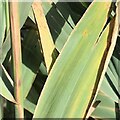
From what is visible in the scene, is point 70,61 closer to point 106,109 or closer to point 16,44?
point 16,44

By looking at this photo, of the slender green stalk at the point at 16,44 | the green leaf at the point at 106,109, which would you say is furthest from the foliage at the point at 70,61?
the green leaf at the point at 106,109

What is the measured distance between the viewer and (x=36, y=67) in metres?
0.71

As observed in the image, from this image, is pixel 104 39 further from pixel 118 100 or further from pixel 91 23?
pixel 118 100

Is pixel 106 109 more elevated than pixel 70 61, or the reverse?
pixel 70 61

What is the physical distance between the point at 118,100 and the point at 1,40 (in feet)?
0.84

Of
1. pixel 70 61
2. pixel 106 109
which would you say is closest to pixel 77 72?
pixel 70 61

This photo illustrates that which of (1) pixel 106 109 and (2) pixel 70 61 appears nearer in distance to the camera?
(2) pixel 70 61

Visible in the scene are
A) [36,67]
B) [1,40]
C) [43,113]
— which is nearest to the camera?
[43,113]

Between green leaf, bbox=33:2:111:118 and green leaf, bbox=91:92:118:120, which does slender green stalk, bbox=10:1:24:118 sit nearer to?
green leaf, bbox=33:2:111:118

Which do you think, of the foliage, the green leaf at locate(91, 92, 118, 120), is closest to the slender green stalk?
the foliage

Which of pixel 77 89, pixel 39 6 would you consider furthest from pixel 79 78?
pixel 39 6

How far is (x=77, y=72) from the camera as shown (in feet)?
1.65

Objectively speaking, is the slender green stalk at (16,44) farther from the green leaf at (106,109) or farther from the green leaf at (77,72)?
the green leaf at (106,109)

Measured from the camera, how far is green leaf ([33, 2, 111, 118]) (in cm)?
49
